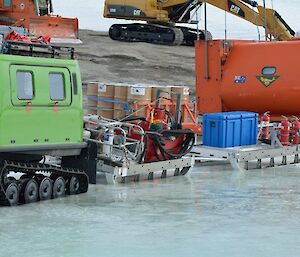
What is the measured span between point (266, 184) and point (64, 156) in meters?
3.31

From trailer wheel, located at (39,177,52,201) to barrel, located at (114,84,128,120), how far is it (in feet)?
23.4

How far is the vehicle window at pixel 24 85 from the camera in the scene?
10.8 meters

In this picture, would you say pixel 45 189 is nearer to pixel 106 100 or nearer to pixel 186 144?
pixel 186 144

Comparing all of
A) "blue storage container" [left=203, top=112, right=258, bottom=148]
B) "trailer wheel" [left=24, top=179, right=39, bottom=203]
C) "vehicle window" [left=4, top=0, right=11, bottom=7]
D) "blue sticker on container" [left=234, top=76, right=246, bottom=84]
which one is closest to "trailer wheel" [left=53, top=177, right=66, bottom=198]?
"trailer wheel" [left=24, top=179, right=39, bottom=203]

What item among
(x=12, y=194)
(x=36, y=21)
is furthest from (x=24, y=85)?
(x=36, y=21)

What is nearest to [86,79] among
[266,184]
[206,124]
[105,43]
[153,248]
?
[105,43]

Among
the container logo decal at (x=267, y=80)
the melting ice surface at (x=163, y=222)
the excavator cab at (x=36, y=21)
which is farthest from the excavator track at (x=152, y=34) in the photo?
the melting ice surface at (x=163, y=222)

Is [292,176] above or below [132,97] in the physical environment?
below

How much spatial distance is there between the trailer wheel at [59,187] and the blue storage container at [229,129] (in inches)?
176

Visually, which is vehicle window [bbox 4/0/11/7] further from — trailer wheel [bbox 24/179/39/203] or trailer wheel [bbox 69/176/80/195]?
trailer wheel [bbox 24/179/39/203]

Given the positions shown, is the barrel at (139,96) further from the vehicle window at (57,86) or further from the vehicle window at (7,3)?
the vehicle window at (7,3)

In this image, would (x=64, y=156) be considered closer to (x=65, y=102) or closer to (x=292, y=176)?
(x=65, y=102)

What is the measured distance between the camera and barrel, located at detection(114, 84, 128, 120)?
18391 millimetres

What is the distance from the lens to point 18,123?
10.8m
